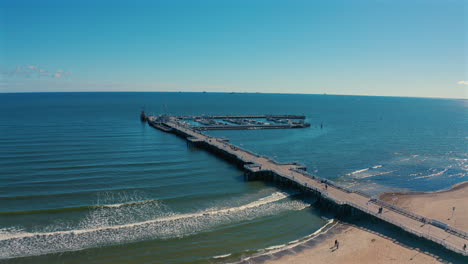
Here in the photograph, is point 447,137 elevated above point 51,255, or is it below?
above

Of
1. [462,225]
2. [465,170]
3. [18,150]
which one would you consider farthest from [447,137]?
[18,150]

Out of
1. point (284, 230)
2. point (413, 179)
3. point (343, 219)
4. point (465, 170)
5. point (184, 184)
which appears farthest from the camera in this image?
point (465, 170)

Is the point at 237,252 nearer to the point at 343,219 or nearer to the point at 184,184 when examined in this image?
the point at 343,219

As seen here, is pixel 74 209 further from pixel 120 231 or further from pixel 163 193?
pixel 163 193

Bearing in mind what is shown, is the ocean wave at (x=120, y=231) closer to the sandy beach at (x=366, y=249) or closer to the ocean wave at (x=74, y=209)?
the ocean wave at (x=74, y=209)

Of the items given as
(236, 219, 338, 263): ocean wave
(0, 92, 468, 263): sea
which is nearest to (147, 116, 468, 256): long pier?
(0, 92, 468, 263): sea

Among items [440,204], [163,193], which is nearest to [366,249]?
[440,204]
